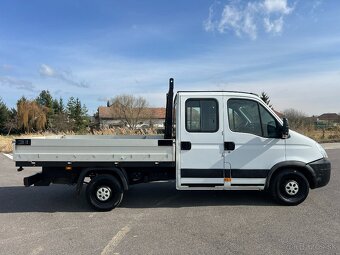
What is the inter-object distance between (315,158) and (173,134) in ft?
9.50

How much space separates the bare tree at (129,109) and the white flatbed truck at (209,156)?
→ 55257mm

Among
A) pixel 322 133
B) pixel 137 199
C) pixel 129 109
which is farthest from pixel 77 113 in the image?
pixel 137 199

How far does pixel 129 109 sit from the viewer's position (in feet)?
213

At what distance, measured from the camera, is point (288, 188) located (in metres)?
7.01

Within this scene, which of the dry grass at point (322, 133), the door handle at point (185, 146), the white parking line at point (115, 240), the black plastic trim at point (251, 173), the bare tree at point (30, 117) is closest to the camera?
the white parking line at point (115, 240)

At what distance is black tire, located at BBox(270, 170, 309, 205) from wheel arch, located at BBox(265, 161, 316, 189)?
0.08 m

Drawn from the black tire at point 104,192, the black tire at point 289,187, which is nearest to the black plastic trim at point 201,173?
the black tire at point 289,187

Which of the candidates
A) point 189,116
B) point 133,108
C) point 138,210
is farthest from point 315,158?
point 133,108

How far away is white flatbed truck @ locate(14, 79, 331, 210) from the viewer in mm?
6781

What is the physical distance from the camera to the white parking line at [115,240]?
190 inches

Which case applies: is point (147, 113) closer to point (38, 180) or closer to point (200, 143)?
point (38, 180)

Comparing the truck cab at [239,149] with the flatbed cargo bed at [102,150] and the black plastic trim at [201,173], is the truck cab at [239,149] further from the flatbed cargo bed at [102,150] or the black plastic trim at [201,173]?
the flatbed cargo bed at [102,150]

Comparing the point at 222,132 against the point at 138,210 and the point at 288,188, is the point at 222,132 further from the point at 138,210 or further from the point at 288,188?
the point at 138,210

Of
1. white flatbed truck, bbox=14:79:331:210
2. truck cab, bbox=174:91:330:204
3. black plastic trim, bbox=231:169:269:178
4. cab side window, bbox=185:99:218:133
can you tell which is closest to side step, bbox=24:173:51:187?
white flatbed truck, bbox=14:79:331:210
